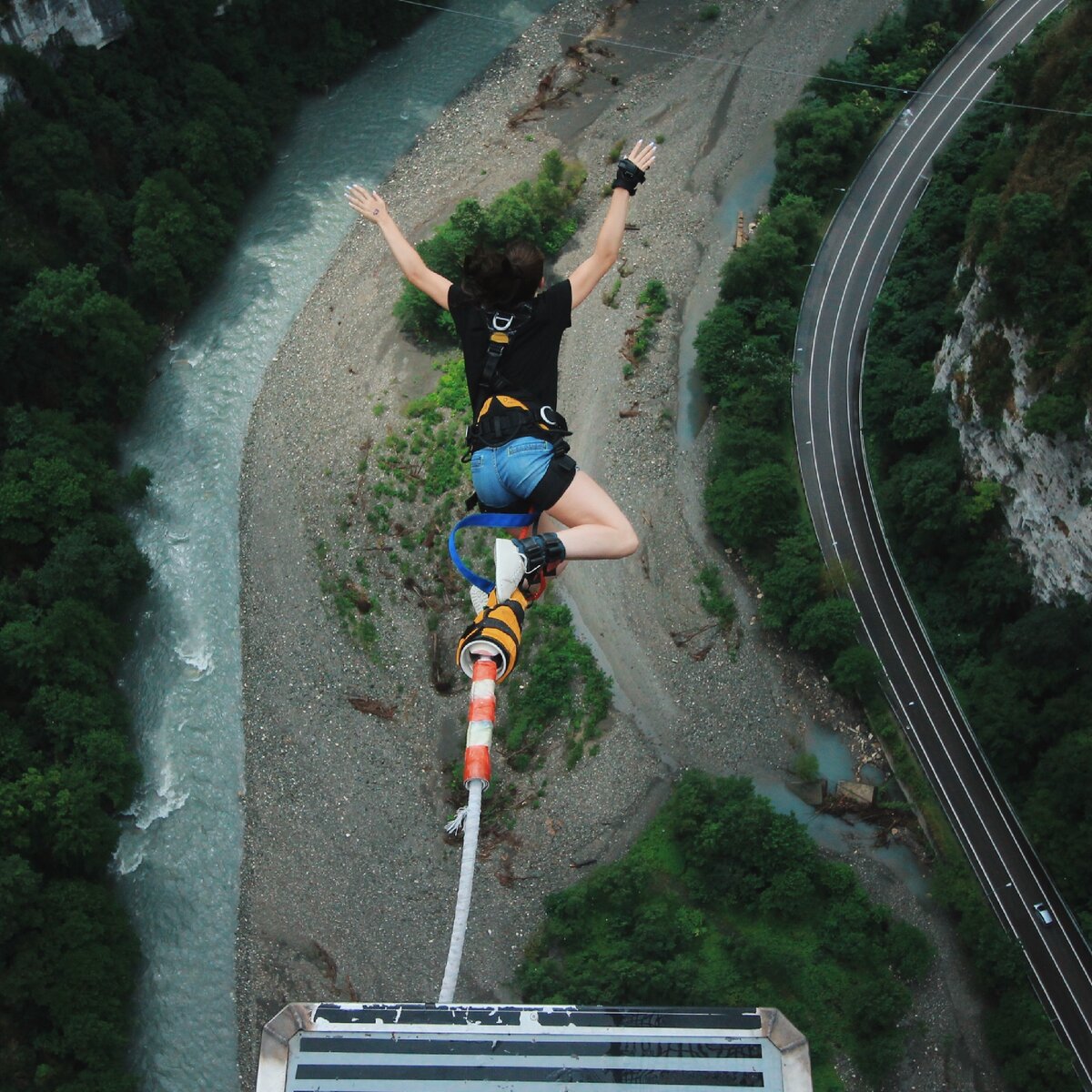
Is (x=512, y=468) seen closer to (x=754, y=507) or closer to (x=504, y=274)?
(x=504, y=274)

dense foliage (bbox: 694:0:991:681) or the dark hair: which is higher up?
the dark hair

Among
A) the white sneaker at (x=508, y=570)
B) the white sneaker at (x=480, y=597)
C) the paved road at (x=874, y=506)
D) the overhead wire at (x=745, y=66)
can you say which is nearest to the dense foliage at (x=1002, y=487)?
the paved road at (x=874, y=506)

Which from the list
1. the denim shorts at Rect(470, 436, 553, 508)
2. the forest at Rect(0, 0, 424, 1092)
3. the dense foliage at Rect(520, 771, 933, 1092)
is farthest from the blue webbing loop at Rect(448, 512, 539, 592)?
the forest at Rect(0, 0, 424, 1092)

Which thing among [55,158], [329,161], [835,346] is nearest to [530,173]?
[329,161]

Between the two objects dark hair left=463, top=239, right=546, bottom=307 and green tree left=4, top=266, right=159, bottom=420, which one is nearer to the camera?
dark hair left=463, top=239, right=546, bottom=307

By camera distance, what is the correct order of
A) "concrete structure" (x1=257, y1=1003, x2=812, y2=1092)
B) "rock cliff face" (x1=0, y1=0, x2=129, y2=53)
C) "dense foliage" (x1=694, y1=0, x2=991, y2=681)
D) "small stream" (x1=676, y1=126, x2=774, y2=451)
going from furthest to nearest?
"small stream" (x1=676, y1=126, x2=774, y2=451), "rock cliff face" (x1=0, y1=0, x2=129, y2=53), "dense foliage" (x1=694, y1=0, x2=991, y2=681), "concrete structure" (x1=257, y1=1003, x2=812, y2=1092)

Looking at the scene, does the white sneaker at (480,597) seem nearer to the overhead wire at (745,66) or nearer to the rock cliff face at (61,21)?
the overhead wire at (745,66)

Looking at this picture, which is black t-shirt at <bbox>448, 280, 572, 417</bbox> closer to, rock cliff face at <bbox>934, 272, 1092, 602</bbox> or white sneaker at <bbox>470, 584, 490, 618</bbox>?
white sneaker at <bbox>470, 584, 490, 618</bbox>

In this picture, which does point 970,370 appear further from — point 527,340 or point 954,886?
point 527,340

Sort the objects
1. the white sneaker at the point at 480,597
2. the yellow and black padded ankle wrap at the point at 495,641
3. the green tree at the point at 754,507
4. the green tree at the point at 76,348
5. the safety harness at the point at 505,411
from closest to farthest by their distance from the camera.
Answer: the yellow and black padded ankle wrap at the point at 495,641, the white sneaker at the point at 480,597, the safety harness at the point at 505,411, the green tree at the point at 754,507, the green tree at the point at 76,348
